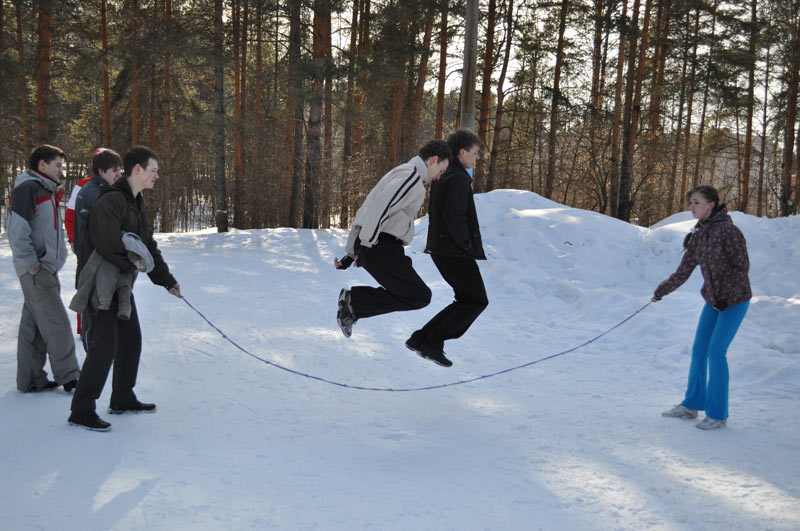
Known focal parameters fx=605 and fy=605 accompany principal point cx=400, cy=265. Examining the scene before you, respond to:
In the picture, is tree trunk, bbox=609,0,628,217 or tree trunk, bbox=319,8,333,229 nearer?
tree trunk, bbox=319,8,333,229

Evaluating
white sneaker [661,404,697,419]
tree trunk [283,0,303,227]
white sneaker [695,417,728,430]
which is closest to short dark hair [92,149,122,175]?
white sneaker [661,404,697,419]

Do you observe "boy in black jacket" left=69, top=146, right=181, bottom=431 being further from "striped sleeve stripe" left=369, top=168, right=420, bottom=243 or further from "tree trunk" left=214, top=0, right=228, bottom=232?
"tree trunk" left=214, top=0, right=228, bottom=232

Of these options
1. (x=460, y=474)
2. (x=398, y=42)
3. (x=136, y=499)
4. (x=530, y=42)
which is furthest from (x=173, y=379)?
(x=530, y=42)

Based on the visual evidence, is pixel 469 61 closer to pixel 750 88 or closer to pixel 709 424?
pixel 709 424

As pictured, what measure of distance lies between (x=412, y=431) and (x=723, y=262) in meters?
2.74

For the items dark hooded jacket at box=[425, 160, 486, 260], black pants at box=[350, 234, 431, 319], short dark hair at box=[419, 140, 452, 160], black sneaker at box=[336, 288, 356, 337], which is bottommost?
black sneaker at box=[336, 288, 356, 337]

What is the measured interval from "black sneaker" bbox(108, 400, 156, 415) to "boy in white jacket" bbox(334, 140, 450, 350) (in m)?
1.60

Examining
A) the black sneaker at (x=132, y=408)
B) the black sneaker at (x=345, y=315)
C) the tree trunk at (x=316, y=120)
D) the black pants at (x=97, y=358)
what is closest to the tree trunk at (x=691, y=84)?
the tree trunk at (x=316, y=120)

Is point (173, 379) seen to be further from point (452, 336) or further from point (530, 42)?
point (530, 42)

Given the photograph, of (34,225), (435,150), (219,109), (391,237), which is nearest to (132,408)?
(34,225)

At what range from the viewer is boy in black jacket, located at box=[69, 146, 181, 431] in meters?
4.03

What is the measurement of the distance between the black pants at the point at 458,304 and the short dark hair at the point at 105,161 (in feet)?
8.95

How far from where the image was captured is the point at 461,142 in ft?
17.3

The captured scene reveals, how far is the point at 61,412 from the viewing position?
441 cm
